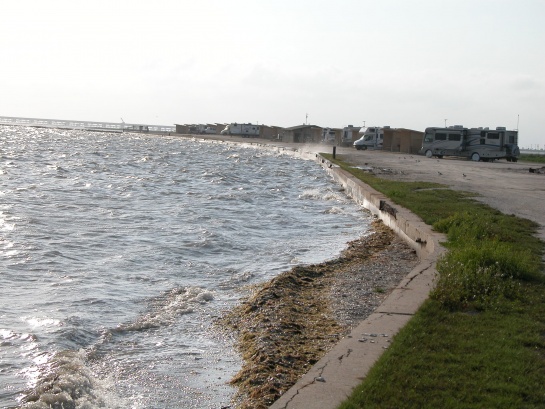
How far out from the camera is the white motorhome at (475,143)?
55.1 m

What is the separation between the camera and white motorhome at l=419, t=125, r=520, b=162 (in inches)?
2168

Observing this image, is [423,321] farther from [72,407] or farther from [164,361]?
[72,407]

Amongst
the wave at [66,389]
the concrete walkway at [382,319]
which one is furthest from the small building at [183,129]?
the wave at [66,389]

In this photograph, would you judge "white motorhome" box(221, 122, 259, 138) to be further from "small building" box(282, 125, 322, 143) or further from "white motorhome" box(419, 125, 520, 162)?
"white motorhome" box(419, 125, 520, 162)

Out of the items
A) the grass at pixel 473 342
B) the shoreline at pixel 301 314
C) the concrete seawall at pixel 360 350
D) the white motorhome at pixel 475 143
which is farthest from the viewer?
the white motorhome at pixel 475 143

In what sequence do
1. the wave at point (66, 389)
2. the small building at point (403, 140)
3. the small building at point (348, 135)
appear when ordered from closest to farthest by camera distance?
the wave at point (66, 389) < the small building at point (403, 140) < the small building at point (348, 135)

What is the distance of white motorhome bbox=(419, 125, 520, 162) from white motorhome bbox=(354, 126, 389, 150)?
62.9 ft

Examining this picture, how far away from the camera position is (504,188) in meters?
26.7

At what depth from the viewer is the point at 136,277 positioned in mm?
12727

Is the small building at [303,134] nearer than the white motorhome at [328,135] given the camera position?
No

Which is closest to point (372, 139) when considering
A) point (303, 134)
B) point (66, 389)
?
point (303, 134)

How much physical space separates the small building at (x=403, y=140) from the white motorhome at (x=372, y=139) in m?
0.52

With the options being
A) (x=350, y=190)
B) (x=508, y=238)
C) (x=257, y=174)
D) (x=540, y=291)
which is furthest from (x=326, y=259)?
(x=257, y=174)

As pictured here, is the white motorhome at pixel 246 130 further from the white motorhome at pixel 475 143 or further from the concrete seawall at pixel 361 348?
the concrete seawall at pixel 361 348
